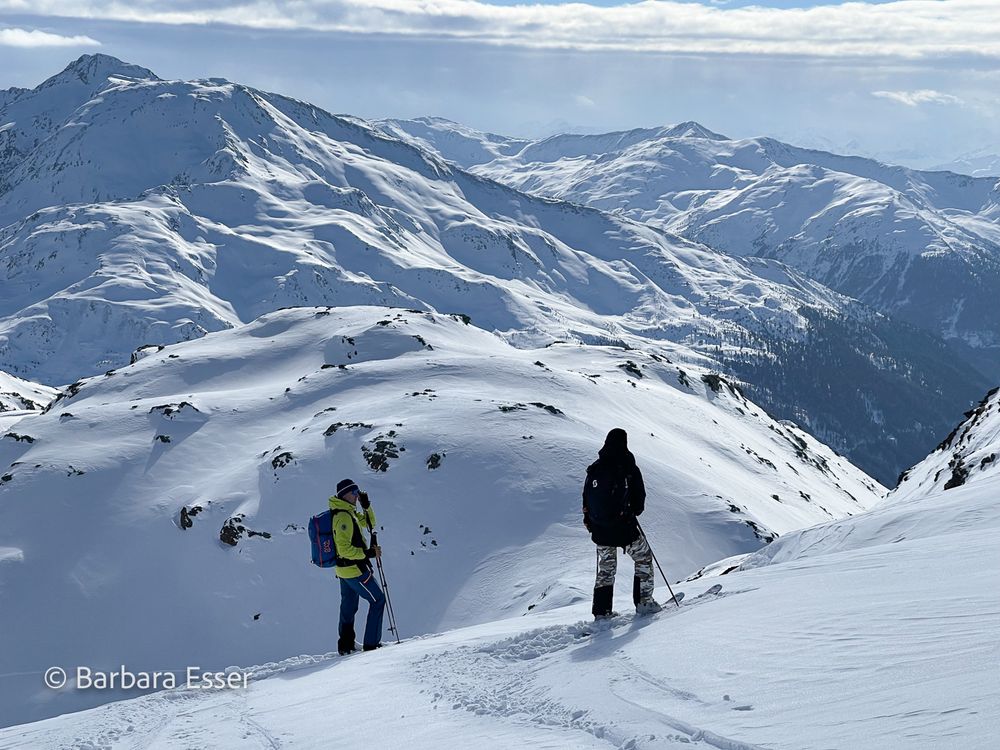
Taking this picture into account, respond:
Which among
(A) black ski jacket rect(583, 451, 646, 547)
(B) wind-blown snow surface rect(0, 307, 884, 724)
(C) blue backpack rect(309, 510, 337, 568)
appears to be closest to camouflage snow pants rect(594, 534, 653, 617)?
(A) black ski jacket rect(583, 451, 646, 547)

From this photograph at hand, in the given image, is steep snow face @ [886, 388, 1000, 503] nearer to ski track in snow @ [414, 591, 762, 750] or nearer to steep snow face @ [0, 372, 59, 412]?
ski track in snow @ [414, 591, 762, 750]

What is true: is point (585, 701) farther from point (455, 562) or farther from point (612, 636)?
point (455, 562)

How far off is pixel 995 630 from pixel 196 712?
11847 millimetres

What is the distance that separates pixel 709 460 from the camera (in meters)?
58.3

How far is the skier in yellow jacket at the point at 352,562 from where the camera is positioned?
17.3 meters

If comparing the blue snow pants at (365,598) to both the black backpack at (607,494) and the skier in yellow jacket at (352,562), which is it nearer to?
the skier in yellow jacket at (352,562)

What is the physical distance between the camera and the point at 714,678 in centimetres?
1059

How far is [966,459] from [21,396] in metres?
157

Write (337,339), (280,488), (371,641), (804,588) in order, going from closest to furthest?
1. (804,588)
2. (371,641)
3. (280,488)
4. (337,339)

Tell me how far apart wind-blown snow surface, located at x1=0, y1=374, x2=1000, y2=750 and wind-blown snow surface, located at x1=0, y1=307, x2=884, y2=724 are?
1411 centimetres

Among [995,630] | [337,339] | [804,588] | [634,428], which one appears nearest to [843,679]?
[995,630]

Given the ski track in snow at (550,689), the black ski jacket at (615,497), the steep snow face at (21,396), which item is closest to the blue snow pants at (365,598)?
the ski track in snow at (550,689)

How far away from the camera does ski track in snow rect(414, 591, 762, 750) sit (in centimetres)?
945

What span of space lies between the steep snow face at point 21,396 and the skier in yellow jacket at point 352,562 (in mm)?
115798
